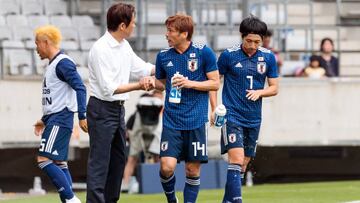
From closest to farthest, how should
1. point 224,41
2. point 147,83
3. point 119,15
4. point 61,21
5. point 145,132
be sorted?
point 147,83 < point 119,15 < point 145,132 < point 224,41 < point 61,21

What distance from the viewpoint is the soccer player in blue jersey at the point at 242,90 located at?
42.0 feet

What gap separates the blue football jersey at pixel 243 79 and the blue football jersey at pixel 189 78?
623 mm

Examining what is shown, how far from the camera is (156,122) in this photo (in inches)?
798

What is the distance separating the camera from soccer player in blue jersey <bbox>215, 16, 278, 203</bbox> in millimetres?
12812

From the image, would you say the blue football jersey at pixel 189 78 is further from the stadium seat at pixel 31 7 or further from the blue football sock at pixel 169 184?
the stadium seat at pixel 31 7

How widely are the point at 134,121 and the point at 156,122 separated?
395 mm

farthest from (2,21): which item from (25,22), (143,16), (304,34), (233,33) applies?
(304,34)

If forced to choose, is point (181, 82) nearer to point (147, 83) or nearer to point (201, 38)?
point (147, 83)

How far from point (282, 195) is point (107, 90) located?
580 cm

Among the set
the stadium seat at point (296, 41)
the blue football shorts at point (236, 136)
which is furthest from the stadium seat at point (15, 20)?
the blue football shorts at point (236, 136)

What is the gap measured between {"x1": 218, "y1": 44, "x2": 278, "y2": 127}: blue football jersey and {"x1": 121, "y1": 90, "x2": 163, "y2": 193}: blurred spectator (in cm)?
704

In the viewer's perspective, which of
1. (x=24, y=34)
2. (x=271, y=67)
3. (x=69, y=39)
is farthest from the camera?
(x=69, y=39)

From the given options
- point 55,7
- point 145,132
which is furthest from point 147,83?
point 55,7

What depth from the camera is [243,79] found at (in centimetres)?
1292
